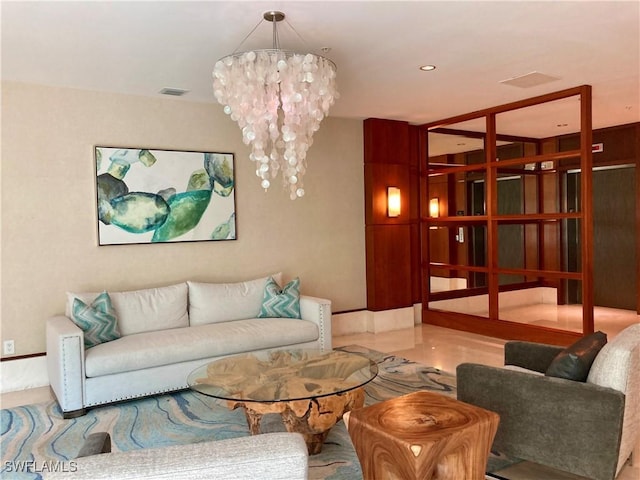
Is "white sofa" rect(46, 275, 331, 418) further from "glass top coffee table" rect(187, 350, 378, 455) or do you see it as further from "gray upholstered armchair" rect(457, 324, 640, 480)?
"gray upholstered armchair" rect(457, 324, 640, 480)

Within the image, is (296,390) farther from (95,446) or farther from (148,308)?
(148,308)

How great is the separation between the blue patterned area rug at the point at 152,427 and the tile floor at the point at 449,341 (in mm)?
462

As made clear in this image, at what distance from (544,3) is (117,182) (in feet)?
13.0

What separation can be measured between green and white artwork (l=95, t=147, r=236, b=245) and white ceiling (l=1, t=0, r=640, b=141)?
26.1 inches

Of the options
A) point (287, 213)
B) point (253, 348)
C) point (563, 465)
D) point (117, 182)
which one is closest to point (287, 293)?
point (253, 348)

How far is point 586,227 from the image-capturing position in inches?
204

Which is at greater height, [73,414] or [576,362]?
[576,362]

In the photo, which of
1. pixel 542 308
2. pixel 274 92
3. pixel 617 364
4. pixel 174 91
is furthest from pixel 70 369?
pixel 542 308

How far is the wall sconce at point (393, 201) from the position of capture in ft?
21.9

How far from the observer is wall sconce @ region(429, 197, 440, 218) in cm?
715

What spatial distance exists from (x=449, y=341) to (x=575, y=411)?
11.4 feet

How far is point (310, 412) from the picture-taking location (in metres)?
3.00

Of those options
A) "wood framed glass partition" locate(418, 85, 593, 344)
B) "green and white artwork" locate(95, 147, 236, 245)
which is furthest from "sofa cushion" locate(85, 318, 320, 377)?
"wood framed glass partition" locate(418, 85, 593, 344)

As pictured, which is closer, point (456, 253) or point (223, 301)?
point (223, 301)
